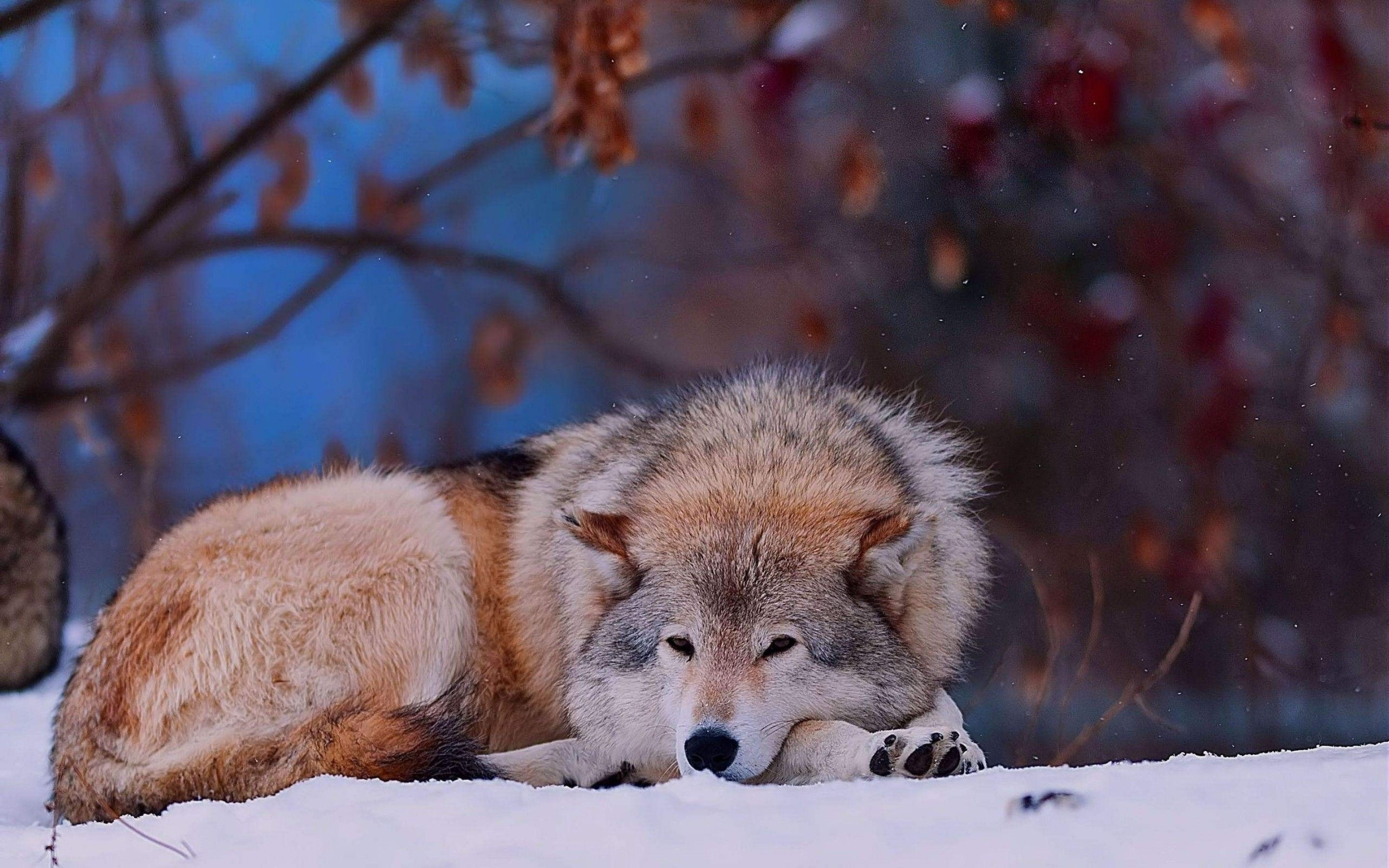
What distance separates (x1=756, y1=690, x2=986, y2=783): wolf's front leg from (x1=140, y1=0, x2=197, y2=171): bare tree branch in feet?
19.8

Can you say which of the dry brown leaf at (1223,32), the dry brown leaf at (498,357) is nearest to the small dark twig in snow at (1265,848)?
the dry brown leaf at (498,357)

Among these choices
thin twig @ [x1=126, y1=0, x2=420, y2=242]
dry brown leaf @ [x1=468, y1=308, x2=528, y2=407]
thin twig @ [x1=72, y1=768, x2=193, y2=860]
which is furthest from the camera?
dry brown leaf @ [x1=468, y1=308, x2=528, y2=407]

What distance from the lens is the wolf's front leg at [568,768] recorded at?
352 cm

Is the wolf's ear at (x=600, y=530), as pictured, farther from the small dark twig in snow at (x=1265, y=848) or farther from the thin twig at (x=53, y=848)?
the small dark twig in snow at (x=1265, y=848)

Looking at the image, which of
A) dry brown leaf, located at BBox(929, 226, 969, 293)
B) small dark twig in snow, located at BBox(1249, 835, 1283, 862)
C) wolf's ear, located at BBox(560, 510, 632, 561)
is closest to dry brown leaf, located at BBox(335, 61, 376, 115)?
dry brown leaf, located at BBox(929, 226, 969, 293)

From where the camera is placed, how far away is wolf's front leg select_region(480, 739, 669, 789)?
352cm

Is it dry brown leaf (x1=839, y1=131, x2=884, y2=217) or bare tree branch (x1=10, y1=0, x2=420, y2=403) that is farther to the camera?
dry brown leaf (x1=839, y1=131, x2=884, y2=217)

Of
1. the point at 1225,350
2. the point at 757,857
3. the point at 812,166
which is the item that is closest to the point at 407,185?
the point at 812,166

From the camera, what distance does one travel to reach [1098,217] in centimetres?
784

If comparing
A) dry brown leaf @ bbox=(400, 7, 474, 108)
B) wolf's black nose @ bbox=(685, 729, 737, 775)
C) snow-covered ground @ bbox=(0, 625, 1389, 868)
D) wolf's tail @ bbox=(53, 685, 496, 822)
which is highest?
dry brown leaf @ bbox=(400, 7, 474, 108)

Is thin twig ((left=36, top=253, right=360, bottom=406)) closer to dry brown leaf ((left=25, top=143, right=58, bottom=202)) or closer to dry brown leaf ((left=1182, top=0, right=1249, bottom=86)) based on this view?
dry brown leaf ((left=25, top=143, right=58, bottom=202))

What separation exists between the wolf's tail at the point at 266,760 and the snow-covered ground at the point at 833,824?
0.36 metres

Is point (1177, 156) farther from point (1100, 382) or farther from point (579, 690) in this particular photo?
point (579, 690)

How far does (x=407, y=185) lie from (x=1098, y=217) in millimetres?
4555
